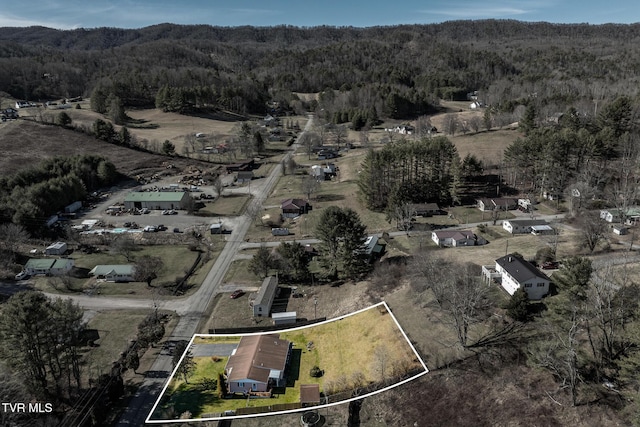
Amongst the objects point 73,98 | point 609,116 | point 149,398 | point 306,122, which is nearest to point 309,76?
point 306,122

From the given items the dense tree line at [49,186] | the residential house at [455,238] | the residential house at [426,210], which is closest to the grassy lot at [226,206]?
the dense tree line at [49,186]

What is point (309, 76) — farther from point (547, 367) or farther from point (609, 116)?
point (547, 367)

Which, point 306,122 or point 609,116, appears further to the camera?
point 306,122

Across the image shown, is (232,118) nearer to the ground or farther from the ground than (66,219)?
farther from the ground

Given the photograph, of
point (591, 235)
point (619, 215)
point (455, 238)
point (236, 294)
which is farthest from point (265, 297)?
point (619, 215)

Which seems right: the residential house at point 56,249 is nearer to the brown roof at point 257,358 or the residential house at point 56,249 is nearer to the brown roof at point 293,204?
the brown roof at point 293,204
